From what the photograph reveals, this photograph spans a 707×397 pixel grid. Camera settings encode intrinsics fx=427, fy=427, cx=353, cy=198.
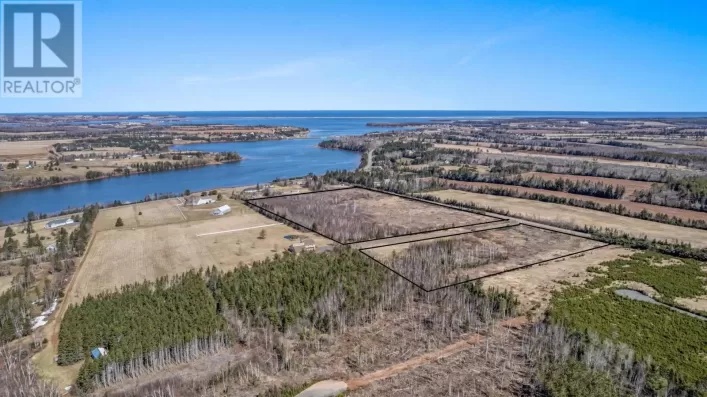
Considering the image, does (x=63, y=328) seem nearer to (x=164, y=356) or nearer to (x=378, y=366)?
(x=164, y=356)

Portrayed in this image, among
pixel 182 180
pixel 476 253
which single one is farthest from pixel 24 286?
pixel 182 180

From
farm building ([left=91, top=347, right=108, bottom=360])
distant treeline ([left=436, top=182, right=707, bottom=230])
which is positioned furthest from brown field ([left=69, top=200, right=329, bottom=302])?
distant treeline ([left=436, top=182, right=707, bottom=230])

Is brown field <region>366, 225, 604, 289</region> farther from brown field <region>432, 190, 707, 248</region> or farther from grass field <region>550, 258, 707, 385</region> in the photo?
grass field <region>550, 258, 707, 385</region>

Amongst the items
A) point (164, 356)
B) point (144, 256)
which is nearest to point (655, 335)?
point (164, 356)

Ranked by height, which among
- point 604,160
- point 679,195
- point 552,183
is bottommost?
point 679,195

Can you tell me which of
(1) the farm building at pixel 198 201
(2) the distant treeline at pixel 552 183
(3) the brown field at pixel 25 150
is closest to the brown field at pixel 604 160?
(2) the distant treeline at pixel 552 183

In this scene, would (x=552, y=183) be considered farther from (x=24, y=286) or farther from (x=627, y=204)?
(x=24, y=286)

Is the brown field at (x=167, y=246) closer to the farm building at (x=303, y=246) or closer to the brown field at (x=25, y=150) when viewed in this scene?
the farm building at (x=303, y=246)
